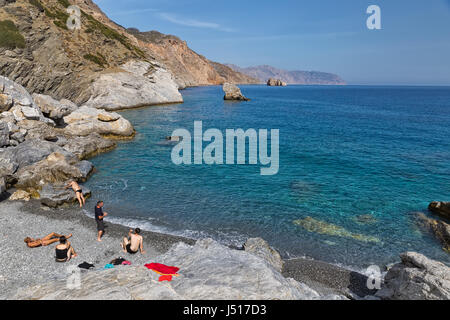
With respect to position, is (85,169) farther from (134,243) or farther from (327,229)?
(327,229)

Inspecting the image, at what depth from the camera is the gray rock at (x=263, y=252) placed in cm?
1345

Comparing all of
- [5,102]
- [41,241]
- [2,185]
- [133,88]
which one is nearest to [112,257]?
[41,241]

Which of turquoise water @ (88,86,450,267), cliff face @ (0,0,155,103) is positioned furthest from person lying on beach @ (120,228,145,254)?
cliff face @ (0,0,155,103)

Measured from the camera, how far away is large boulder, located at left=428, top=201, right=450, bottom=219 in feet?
63.0

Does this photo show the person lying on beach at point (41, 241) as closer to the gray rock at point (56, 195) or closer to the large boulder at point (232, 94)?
the gray rock at point (56, 195)

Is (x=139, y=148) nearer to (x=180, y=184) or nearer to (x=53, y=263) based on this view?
(x=180, y=184)

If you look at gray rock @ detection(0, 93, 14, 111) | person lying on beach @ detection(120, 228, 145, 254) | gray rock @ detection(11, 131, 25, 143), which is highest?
gray rock @ detection(0, 93, 14, 111)

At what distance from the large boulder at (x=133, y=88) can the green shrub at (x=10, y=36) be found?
14418mm

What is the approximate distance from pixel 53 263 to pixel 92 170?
14.9 meters

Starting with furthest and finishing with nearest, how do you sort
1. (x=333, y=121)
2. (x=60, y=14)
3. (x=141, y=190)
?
(x=60, y=14) → (x=333, y=121) → (x=141, y=190)

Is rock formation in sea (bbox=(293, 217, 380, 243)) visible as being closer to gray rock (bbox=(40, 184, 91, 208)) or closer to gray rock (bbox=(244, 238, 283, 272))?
gray rock (bbox=(244, 238, 283, 272))

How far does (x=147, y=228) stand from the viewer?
57.0 ft

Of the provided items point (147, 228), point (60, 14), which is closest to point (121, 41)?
point (60, 14)

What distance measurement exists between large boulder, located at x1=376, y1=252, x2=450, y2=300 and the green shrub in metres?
65.2
